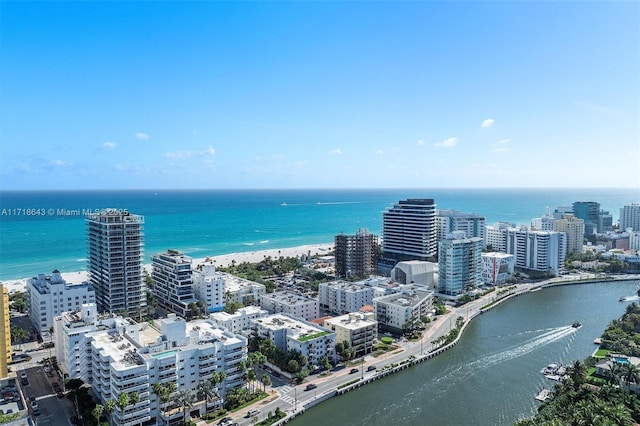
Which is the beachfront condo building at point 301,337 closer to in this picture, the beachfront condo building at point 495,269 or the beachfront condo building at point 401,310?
the beachfront condo building at point 401,310

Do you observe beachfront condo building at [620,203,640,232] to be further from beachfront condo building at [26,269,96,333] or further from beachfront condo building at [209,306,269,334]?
beachfront condo building at [26,269,96,333]

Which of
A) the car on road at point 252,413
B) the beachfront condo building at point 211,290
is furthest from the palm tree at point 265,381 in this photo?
the beachfront condo building at point 211,290

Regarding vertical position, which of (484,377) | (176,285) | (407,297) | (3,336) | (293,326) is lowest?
(484,377)

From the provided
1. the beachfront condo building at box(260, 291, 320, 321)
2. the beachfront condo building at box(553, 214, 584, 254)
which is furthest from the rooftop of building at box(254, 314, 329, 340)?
the beachfront condo building at box(553, 214, 584, 254)

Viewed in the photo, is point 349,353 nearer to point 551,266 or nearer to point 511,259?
point 511,259

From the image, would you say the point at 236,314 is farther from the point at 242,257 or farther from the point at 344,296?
the point at 242,257

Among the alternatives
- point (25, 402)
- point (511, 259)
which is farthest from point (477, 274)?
point (25, 402)

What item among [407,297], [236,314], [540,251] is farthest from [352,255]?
[540,251]
